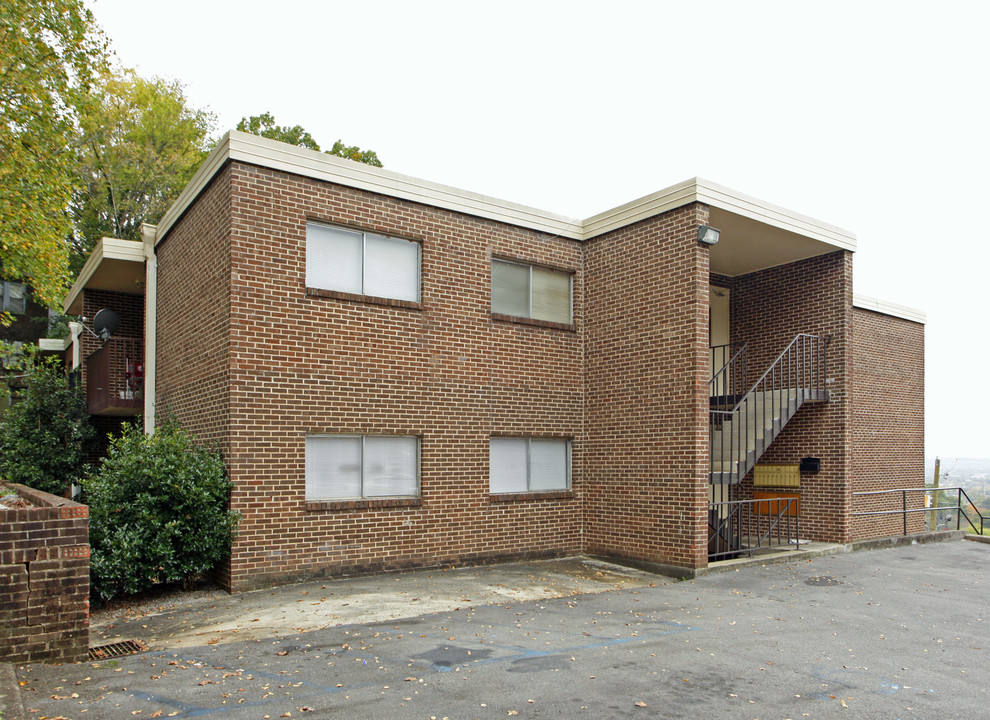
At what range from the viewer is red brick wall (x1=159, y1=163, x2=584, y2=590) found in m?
10.2

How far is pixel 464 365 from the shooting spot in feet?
40.2

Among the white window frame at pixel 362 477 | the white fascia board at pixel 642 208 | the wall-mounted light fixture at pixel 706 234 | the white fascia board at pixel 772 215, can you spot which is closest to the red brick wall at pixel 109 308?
the white window frame at pixel 362 477

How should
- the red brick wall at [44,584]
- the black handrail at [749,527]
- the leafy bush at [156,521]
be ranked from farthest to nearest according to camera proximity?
1. the black handrail at [749,527]
2. the leafy bush at [156,521]
3. the red brick wall at [44,584]

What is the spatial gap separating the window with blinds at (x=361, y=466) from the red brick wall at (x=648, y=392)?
3.51 meters

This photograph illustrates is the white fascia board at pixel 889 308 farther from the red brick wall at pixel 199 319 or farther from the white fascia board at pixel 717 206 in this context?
the red brick wall at pixel 199 319

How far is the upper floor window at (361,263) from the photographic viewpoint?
11005 mm

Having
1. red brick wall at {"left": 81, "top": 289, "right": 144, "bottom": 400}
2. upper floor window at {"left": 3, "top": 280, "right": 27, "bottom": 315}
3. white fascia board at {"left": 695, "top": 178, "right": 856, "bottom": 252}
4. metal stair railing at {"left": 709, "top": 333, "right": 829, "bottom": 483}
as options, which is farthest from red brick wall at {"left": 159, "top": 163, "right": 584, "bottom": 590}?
upper floor window at {"left": 3, "top": 280, "right": 27, "bottom": 315}

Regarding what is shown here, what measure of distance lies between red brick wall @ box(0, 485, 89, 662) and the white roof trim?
18.1ft

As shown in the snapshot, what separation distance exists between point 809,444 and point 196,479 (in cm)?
1106

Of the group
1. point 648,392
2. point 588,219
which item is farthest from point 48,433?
point 648,392

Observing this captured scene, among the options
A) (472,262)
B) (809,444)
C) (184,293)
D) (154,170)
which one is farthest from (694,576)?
(154,170)

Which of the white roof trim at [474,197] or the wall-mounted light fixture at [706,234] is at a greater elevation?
the white roof trim at [474,197]

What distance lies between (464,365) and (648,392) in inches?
121

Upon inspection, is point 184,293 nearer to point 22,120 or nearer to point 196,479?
point 196,479
